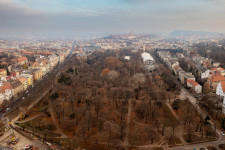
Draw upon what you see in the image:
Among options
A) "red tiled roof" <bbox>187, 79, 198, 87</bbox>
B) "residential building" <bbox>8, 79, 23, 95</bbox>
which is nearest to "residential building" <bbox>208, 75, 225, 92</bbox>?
"red tiled roof" <bbox>187, 79, 198, 87</bbox>

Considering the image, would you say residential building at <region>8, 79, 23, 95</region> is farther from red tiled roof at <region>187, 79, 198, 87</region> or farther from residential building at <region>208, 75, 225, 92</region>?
residential building at <region>208, 75, 225, 92</region>

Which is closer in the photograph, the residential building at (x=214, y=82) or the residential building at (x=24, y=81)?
the residential building at (x=214, y=82)

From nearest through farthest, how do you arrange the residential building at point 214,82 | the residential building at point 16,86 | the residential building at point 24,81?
1. the residential building at point 16,86
2. the residential building at point 214,82
3. the residential building at point 24,81

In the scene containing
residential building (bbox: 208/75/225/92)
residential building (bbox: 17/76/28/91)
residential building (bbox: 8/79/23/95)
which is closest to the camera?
residential building (bbox: 8/79/23/95)

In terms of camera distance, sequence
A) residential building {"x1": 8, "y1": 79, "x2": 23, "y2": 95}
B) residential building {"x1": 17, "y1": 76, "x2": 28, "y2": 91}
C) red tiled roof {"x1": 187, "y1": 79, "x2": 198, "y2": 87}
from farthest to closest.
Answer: residential building {"x1": 17, "y1": 76, "x2": 28, "y2": 91} → red tiled roof {"x1": 187, "y1": 79, "x2": 198, "y2": 87} → residential building {"x1": 8, "y1": 79, "x2": 23, "y2": 95}

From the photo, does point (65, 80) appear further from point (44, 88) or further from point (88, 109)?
point (88, 109)

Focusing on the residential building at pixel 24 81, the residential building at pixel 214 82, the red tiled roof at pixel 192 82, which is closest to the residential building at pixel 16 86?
the residential building at pixel 24 81

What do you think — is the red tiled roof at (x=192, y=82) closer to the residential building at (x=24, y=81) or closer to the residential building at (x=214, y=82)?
the residential building at (x=214, y=82)

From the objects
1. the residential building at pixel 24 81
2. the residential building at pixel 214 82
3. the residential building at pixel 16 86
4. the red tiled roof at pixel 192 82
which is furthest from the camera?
the residential building at pixel 24 81

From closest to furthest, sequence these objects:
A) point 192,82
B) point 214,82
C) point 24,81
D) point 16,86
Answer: point 16,86 < point 214,82 < point 192,82 < point 24,81

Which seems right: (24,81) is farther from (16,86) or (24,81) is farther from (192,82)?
(192,82)

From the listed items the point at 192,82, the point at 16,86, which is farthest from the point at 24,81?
the point at 192,82
